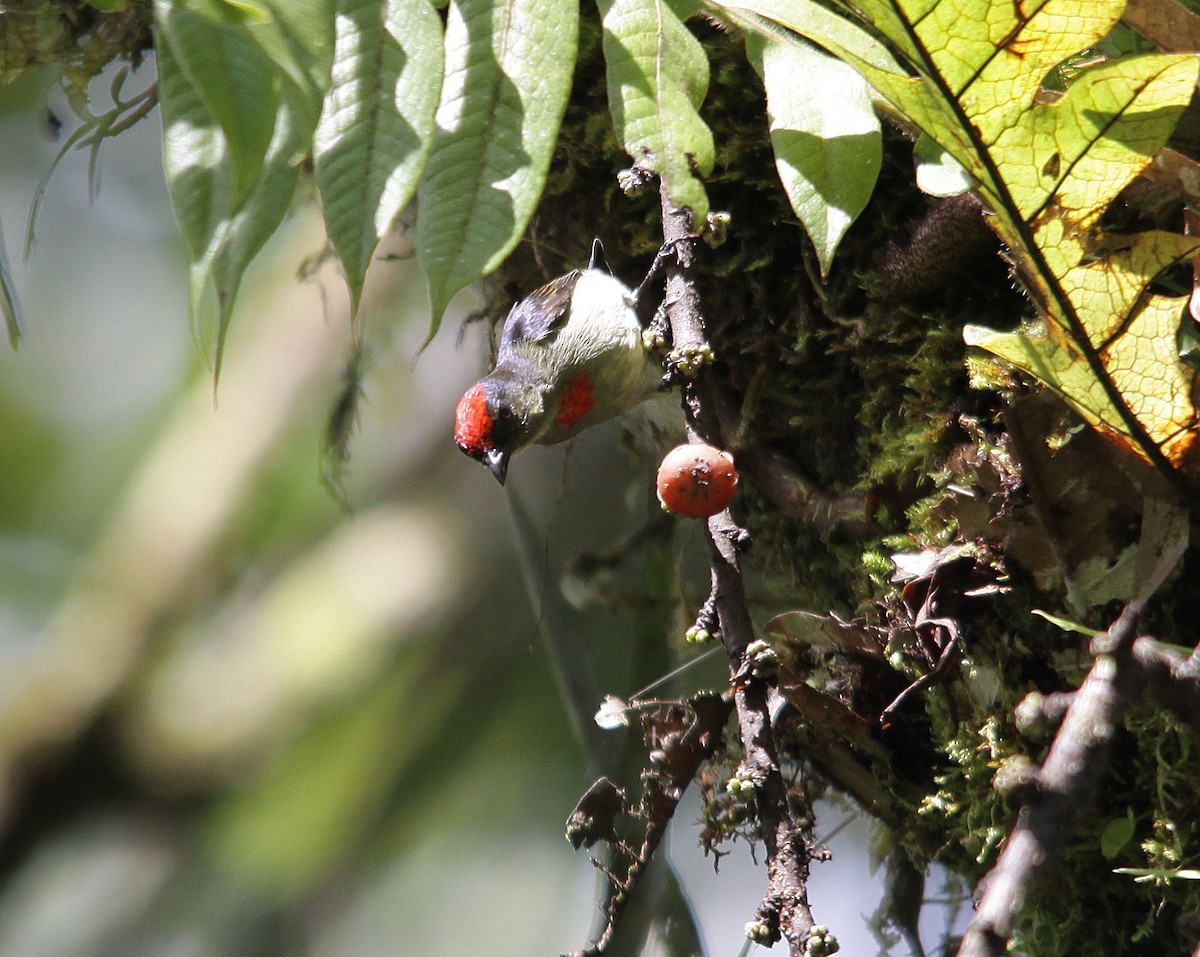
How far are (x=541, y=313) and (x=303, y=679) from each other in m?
1.86

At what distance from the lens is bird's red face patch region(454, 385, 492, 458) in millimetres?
1884

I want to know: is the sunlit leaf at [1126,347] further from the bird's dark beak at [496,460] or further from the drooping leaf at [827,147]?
the bird's dark beak at [496,460]

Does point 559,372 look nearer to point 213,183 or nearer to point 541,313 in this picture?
point 541,313

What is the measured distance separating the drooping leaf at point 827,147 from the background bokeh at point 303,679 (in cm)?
145

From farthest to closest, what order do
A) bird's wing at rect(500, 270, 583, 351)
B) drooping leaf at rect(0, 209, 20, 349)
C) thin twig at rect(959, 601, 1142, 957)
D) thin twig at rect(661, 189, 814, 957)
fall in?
bird's wing at rect(500, 270, 583, 351)
drooping leaf at rect(0, 209, 20, 349)
thin twig at rect(661, 189, 814, 957)
thin twig at rect(959, 601, 1142, 957)

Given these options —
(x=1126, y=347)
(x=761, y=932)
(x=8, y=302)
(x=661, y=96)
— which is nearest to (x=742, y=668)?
(x=761, y=932)

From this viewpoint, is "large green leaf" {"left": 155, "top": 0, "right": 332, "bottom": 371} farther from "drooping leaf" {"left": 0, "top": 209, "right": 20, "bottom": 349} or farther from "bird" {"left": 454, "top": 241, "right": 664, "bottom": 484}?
"bird" {"left": 454, "top": 241, "right": 664, "bottom": 484}

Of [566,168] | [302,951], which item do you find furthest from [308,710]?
[566,168]

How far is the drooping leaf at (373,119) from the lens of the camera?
3.16 feet

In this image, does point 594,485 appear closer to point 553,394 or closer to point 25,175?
point 553,394

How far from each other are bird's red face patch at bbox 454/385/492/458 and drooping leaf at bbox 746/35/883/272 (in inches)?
35.5

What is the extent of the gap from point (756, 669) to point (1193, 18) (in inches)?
31.6

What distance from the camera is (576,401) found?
203cm

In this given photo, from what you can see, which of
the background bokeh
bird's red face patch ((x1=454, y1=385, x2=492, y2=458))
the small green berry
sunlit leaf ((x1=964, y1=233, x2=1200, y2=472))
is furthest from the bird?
the small green berry
